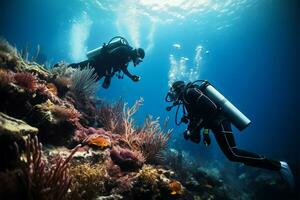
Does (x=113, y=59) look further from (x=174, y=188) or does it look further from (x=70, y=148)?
(x=174, y=188)

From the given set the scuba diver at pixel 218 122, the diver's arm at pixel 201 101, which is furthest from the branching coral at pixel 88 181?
the diver's arm at pixel 201 101

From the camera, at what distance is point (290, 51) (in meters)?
48.6

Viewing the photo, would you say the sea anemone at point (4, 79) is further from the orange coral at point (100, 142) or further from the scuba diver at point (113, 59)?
the scuba diver at point (113, 59)

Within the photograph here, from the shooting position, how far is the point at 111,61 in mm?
9148

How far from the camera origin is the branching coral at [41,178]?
284 centimetres

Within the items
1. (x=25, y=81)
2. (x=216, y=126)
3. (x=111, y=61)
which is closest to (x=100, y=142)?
(x=25, y=81)

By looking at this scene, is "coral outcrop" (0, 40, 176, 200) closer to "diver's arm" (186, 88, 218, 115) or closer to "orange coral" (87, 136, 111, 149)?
"orange coral" (87, 136, 111, 149)

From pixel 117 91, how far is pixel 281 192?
78.6 meters

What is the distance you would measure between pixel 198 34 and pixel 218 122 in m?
38.2

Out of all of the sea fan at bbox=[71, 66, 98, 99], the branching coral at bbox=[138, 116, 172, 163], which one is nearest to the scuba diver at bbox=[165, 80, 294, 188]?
the branching coral at bbox=[138, 116, 172, 163]

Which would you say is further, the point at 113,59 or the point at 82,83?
the point at 113,59

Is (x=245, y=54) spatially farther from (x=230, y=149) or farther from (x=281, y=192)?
(x=230, y=149)

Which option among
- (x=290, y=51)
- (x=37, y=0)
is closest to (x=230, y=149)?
(x=37, y=0)

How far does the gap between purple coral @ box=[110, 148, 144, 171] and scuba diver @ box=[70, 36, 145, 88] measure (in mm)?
3680
